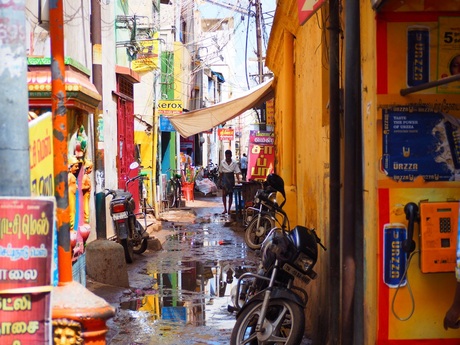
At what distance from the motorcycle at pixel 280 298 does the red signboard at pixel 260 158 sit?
10.6 m

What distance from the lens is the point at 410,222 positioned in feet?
13.7

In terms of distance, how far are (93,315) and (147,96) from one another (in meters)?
22.3

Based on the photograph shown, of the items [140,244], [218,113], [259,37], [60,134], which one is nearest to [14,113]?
[60,134]

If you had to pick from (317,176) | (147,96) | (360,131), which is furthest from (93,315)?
(147,96)

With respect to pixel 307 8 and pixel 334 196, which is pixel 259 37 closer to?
pixel 307 8

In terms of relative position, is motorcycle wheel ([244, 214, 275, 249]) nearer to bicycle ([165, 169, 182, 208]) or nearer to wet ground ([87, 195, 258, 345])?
wet ground ([87, 195, 258, 345])

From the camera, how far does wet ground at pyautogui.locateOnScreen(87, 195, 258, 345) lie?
667 centimetres

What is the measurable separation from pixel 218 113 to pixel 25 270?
1211 centimetres


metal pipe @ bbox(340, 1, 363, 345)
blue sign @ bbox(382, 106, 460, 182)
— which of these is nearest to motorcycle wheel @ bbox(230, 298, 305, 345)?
metal pipe @ bbox(340, 1, 363, 345)

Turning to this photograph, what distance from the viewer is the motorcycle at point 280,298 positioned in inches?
208

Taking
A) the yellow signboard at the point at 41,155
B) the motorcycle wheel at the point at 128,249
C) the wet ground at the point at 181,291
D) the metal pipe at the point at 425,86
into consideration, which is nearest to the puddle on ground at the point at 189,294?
the wet ground at the point at 181,291

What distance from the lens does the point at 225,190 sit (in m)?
19.5

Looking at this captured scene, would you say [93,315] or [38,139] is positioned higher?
[38,139]

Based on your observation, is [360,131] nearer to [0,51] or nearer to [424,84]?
[424,84]
